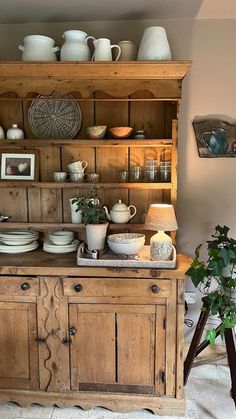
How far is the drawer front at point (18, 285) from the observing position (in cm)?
200

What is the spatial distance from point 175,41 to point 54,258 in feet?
5.09

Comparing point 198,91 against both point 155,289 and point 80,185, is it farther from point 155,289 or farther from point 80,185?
point 155,289

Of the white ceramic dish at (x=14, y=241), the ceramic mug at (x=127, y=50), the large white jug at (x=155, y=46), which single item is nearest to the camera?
the large white jug at (x=155, y=46)

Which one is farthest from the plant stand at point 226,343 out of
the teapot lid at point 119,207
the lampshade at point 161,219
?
the teapot lid at point 119,207

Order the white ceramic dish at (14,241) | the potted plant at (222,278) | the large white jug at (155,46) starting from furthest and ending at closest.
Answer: the white ceramic dish at (14,241) → the large white jug at (155,46) → the potted plant at (222,278)

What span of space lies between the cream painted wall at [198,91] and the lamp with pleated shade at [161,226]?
19.4 inches

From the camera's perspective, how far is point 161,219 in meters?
1.97

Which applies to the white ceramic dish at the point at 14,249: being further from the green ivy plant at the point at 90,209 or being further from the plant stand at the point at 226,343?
the plant stand at the point at 226,343

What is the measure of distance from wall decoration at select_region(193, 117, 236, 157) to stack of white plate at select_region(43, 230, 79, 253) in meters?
1.02

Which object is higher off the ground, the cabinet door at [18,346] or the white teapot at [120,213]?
the white teapot at [120,213]

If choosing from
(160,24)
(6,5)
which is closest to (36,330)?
(6,5)

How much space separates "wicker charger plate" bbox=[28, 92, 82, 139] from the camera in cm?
233

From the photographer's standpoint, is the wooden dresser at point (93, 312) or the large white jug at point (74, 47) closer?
the wooden dresser at point (93, 312)

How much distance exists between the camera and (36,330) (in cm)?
203
